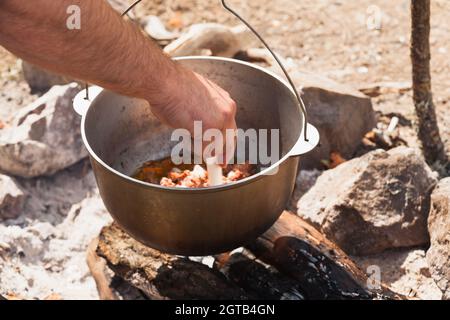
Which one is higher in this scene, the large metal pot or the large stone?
the large metal pot

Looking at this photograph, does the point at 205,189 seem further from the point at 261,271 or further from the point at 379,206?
the point at 379,206

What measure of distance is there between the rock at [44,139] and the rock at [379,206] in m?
1.14

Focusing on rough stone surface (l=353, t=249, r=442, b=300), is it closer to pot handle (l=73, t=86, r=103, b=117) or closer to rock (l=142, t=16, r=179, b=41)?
pot handle (l=73, t=86, r=103, b=117)

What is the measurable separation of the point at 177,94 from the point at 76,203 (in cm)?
117

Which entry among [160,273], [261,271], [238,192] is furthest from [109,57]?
[261,271]

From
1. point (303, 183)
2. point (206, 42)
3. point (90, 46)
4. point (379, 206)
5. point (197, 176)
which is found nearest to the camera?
point (90, 46)

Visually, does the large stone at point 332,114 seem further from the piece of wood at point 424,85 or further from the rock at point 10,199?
the rock at point 10,199

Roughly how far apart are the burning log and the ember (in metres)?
0.25

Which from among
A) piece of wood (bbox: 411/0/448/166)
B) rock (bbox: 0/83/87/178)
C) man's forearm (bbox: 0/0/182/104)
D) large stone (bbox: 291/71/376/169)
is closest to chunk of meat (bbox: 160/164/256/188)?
man's forearm (bbox: 0/0/182/104)

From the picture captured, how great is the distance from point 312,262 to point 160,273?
21.6 inches

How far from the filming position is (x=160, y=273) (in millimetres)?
2424

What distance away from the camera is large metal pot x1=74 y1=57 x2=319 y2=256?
1997mm

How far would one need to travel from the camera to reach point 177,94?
2113mm
